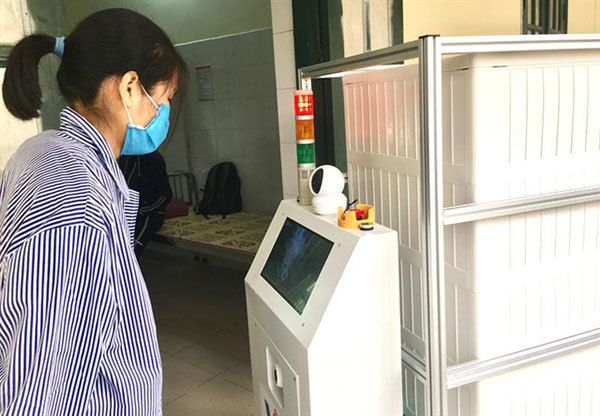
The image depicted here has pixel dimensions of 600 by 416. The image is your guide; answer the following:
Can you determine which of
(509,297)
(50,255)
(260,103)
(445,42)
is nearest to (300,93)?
(445,42)

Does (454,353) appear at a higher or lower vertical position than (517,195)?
lower

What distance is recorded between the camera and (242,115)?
4.89 metres

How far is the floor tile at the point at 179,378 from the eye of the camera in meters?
2.74

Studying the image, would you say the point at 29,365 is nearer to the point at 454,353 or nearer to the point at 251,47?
the point at 454,353

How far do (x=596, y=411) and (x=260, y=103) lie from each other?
3741 mm

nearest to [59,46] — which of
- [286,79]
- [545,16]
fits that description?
[286,79]

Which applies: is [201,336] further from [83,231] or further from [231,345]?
[83,231]

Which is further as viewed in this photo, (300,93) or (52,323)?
(300,93)

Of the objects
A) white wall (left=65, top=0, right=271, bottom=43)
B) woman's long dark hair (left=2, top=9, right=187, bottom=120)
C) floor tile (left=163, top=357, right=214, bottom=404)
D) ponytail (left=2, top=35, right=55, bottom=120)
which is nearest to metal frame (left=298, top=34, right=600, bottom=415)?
woman's long dark hair (left=2, top=9, right=187, bottom=120)

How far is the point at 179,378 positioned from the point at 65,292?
88.8 inches

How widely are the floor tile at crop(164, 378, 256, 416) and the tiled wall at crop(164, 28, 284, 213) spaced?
2.18 metres

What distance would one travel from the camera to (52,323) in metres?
0.78

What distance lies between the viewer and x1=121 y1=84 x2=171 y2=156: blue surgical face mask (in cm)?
118

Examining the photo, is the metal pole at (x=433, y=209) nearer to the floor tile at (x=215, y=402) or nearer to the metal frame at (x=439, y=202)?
the metal frame at (x=439, y=202)
